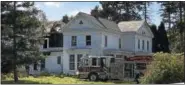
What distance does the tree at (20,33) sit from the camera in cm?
985

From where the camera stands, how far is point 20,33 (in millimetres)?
10820

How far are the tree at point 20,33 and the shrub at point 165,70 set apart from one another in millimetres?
2587

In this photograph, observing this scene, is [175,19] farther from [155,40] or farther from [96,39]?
[96,39]

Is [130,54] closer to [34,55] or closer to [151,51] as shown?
[151,51]

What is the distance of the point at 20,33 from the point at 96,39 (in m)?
3.12

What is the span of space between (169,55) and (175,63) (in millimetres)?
225

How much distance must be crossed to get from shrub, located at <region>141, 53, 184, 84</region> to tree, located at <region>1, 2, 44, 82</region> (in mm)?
2587

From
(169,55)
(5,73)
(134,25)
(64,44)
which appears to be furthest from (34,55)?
(169,55)

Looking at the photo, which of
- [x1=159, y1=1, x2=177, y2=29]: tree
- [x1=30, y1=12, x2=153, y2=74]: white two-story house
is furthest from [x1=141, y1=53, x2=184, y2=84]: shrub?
[x1=159, y1=1, x2=177, y2=29]: tree

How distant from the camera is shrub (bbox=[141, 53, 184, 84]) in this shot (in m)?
10.7

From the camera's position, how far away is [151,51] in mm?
11445

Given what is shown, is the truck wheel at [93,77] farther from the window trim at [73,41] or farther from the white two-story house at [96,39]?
the window trim at [73,41]

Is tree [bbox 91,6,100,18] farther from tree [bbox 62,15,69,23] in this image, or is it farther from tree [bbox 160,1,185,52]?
tree [bbox 160,1,185,52]

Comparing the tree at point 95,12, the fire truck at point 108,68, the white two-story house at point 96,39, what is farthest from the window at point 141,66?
the tree at point 95,12
